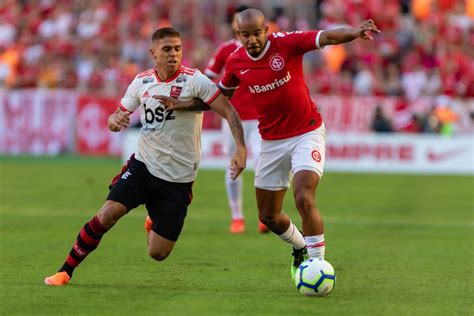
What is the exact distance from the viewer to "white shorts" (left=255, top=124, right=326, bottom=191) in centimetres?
930

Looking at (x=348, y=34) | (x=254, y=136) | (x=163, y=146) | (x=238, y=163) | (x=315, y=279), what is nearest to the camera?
(x=315, y=279)

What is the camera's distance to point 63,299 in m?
8.38

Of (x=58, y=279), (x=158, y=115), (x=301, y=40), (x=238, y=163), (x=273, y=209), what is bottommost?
(x=58, y=279)

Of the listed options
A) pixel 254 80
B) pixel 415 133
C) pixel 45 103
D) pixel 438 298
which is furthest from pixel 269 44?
pixel 45 103

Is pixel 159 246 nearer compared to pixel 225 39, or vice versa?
pixel 159 246

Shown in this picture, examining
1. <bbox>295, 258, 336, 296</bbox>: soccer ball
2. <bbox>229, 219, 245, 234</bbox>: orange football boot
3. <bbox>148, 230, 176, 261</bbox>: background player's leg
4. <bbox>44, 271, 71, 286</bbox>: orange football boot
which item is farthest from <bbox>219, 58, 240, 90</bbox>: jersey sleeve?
<bbox>229, 219, 245, 234</bbox>: orange football boot

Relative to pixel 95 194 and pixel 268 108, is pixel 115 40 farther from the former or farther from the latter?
pixel 268 108

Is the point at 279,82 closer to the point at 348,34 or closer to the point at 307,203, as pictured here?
the point at 348,34

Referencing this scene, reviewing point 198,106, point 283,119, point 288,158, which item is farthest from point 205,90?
point 288,158

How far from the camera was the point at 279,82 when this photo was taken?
30.9 ft

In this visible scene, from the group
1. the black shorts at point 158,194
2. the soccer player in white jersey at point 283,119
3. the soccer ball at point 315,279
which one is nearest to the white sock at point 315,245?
the soccer player in white jersey at point 283,119

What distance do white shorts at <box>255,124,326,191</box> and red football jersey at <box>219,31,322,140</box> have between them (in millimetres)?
75

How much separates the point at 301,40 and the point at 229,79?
87 cm

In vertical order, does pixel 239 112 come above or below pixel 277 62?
below
